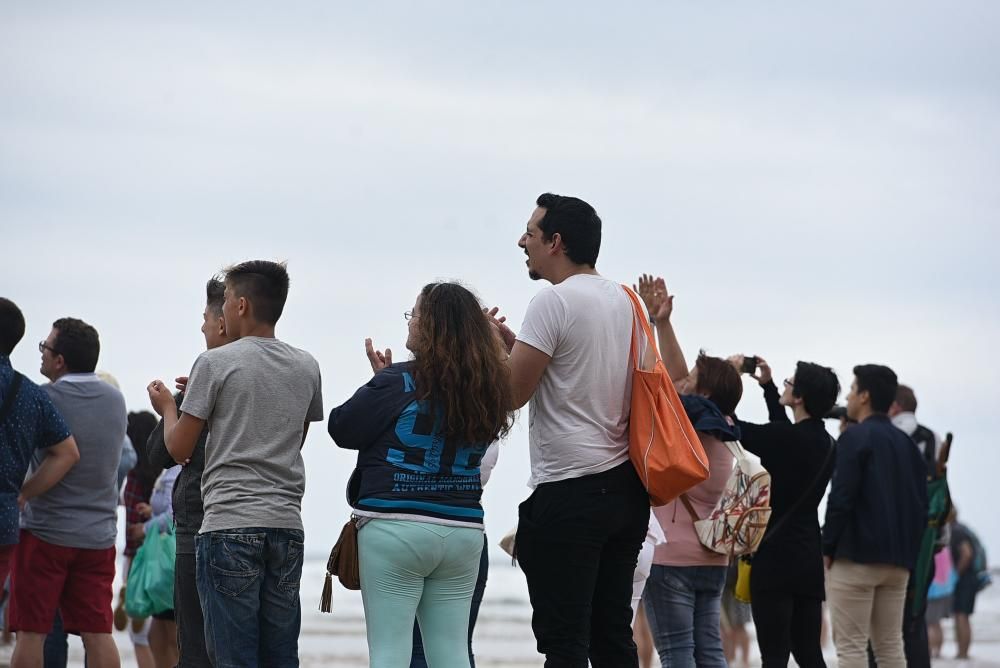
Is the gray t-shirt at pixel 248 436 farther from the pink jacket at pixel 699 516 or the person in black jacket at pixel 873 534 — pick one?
the person in black jacket at pixel 873 534

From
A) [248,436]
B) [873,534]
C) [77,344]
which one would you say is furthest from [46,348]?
[873,534]

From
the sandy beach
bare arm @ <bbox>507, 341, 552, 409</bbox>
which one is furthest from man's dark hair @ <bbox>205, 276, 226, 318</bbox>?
the sandy beach

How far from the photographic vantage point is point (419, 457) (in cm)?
467

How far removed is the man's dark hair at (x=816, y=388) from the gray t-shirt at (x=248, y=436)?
315 centimetres

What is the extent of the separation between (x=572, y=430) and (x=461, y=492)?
473 mm

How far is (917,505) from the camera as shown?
783 cm

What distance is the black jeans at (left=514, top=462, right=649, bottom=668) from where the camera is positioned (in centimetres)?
462

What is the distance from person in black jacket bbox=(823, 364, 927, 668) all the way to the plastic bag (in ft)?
12.8

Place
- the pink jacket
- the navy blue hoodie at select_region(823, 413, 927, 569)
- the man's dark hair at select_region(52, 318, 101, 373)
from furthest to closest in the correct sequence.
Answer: the navy blue hoodie at select_region(823, 413, 927, 569) < the man's dark hair at select_region(52, 318, 101, 373) < the pink jacket

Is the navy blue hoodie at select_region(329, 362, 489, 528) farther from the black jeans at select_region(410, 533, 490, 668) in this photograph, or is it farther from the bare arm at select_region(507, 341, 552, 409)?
the black jeans at select_region(410, 533, 490, 668)

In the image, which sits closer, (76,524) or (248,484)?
(248,484)

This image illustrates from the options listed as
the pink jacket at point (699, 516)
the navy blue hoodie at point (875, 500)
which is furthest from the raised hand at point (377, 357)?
the navy blue hoodie at point (875, 500)

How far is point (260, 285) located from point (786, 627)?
3.35 m

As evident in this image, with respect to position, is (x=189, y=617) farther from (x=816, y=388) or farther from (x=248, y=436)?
(x=816, y=388)
